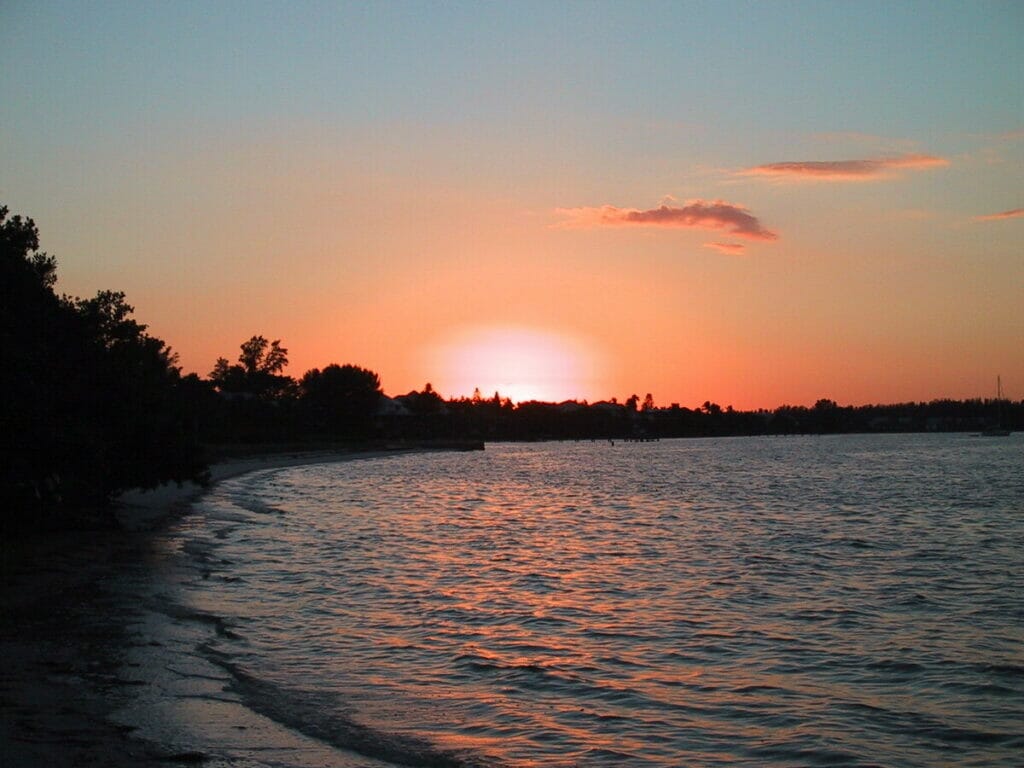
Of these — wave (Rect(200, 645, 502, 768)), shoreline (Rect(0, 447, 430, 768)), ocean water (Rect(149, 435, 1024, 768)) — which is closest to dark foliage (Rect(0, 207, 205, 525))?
shoreline (Rect(0, 447, 430, 768))

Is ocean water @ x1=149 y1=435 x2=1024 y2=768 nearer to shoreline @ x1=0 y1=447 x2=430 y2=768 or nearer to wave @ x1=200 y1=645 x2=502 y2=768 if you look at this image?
wave @ x1=200 y1=645 x2=502 y2=768

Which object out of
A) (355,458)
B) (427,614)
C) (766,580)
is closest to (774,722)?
(427,614)

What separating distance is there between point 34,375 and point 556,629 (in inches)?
617

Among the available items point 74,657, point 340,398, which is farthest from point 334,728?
point 340,398

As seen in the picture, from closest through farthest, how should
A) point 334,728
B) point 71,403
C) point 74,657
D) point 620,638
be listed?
point 334,728 < point 74,657 < point 620,638 < point 71,403

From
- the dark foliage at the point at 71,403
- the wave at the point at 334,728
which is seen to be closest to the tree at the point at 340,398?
the dark foliage at the point at 71,403

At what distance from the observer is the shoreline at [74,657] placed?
9.22 metres

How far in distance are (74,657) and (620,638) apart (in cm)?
841

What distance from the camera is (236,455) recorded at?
9975 cm

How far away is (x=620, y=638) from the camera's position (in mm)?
16297

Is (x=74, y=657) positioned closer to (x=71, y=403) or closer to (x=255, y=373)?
(x=71, y=403)

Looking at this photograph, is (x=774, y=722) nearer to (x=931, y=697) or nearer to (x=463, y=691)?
(x=931, y=697)

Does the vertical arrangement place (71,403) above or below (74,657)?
above

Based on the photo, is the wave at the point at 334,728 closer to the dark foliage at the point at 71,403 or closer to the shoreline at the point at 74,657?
the shoreline at the point at 74,657
